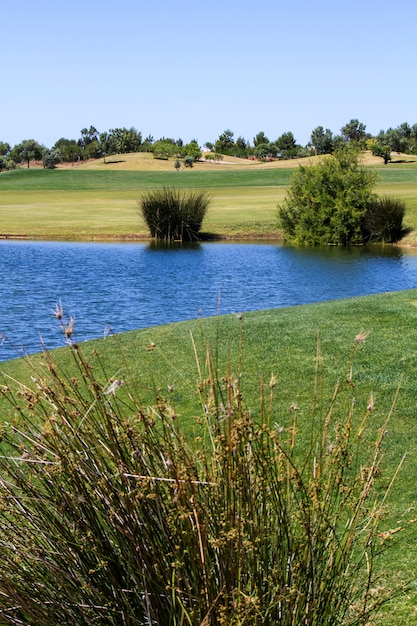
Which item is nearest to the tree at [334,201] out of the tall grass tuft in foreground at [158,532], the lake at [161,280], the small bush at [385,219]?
the small bush at [385,219]

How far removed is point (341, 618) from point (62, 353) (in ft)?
28.1

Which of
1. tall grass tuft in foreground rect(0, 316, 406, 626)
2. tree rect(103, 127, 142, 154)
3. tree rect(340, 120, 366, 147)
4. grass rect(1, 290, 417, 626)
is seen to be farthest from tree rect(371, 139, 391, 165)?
tall grass tuft in foreground rect(0, 316, 406, 626)

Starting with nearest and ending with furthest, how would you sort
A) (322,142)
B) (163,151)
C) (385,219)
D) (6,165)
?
1. (385,219)
2. (322,142)
3. (6,165)
4. (163,151)

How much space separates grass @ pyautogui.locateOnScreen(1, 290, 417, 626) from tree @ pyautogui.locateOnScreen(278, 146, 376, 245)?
74.7ft

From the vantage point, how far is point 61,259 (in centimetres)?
2909

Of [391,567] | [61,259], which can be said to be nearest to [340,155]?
[61,259]

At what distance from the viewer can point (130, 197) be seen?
5903cm

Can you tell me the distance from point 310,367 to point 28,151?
115113mm

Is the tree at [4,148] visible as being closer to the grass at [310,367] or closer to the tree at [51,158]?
the tree at [51,158]

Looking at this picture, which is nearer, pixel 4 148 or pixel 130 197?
pixel 130 197

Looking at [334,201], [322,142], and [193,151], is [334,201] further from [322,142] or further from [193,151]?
[193,151]

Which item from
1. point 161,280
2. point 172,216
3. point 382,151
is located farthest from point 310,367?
point 382,151

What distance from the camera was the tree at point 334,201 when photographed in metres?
36.2

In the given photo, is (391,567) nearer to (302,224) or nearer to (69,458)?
(69,458)
